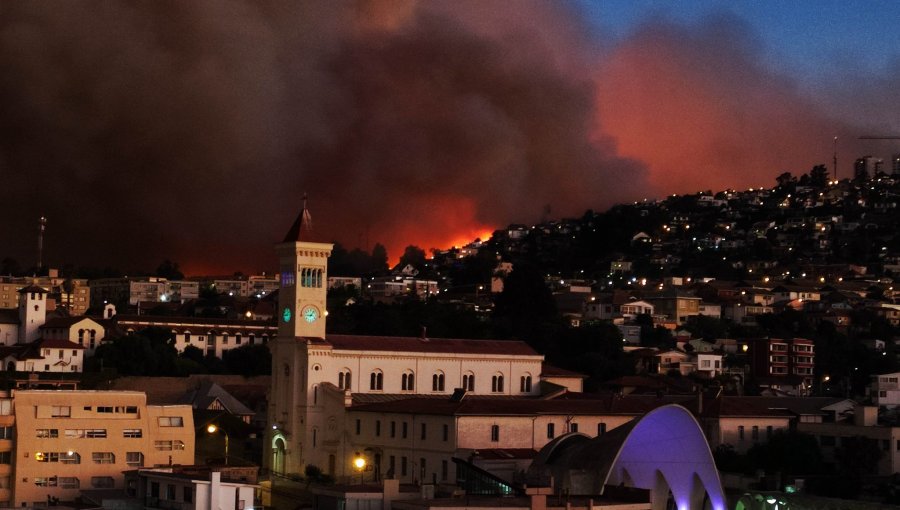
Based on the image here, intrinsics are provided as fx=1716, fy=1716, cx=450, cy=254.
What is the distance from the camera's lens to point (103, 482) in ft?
212

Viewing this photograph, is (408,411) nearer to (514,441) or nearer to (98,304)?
(514,441)

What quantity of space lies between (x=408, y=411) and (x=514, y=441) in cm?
481

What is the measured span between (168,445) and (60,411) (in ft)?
15.9

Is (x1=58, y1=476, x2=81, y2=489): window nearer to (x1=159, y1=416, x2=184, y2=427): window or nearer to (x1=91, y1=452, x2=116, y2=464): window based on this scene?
(x1=91, y1=452, x2=116, y2=464): window

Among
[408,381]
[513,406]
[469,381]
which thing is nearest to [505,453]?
[513,406]

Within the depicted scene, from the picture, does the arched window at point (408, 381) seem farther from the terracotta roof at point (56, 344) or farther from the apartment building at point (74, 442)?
the terracotta roof at point (56, 344)

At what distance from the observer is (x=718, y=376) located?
111 m

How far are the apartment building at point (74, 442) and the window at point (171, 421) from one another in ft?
0.27

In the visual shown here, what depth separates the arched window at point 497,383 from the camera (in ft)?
283

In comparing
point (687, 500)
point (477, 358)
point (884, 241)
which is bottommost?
point (687, 500)

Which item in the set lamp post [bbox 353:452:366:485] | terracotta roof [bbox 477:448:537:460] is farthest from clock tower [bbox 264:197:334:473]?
terracotta roof [bbox 477:448:537:460]

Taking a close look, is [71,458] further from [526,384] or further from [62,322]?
[62,322]

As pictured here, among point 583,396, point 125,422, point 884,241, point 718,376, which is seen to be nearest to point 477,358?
point 583,396

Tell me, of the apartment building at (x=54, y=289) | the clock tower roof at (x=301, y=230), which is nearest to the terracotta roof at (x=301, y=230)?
the clock tower roof at (x=301, y=230)
